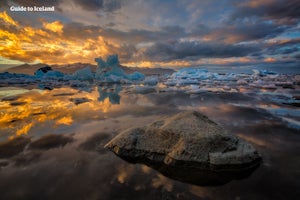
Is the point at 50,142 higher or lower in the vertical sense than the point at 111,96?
higher

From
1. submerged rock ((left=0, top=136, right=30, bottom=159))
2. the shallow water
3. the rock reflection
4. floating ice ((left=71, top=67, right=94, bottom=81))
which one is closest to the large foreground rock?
the shallow water

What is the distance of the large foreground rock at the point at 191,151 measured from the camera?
2973 millimetres

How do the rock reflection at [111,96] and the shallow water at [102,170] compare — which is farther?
the rock reflection at [111,96]

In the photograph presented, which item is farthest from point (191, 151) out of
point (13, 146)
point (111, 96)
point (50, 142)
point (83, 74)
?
point (83, 74)

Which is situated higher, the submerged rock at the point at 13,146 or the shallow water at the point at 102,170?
the shallow water at the point at 102,170

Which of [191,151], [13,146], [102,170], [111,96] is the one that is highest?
[191,151]

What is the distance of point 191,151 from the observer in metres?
3.23

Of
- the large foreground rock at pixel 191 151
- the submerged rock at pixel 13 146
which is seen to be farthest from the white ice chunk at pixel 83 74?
the large foreground rock at pixel 191 151

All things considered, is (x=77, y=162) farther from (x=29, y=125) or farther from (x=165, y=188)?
(x=29, y=125)

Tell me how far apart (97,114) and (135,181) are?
16.4 feet

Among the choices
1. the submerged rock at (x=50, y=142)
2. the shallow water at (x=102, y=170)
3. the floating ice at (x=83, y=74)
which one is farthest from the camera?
the floating ice at (x=83, y=74)

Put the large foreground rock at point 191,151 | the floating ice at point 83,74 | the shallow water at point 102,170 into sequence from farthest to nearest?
1. the floating ice at point 83,74
2. the large foreground rock at point 191,151
3. the shallow water at point 102,170

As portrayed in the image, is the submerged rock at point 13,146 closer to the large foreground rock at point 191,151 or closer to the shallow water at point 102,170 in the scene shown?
the shallow water at point 102,170

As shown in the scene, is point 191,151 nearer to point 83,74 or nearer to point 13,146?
point 13,146
